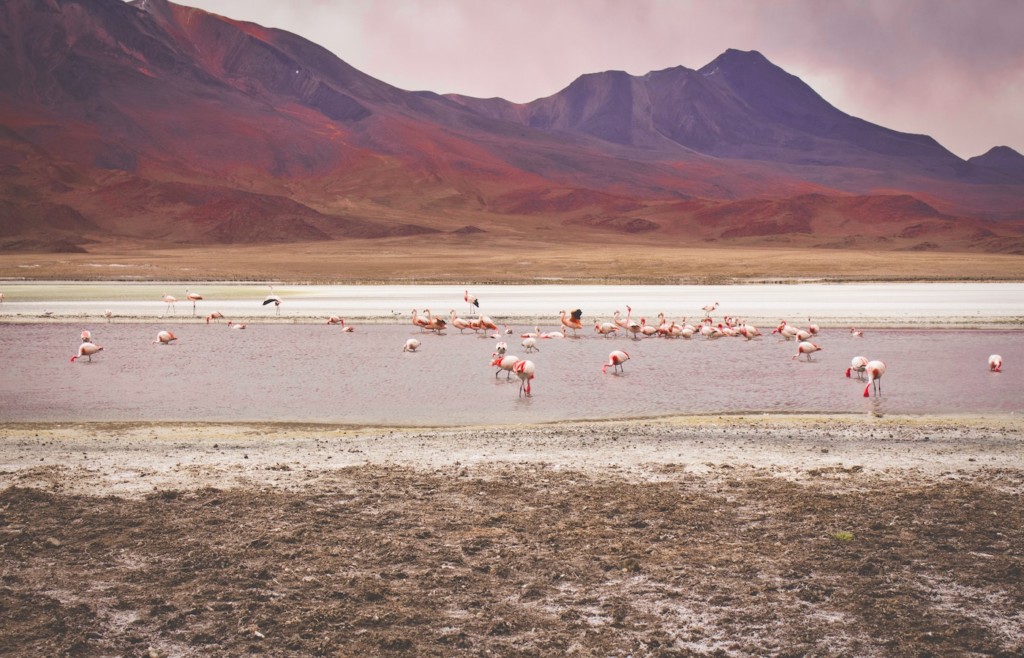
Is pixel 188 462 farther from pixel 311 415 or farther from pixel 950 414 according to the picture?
pixel 950 414

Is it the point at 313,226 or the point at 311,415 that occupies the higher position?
the point at 313,226

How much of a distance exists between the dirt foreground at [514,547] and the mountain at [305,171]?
215 ft

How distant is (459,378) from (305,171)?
127 meters

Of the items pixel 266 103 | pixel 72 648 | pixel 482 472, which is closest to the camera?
pixel 72 648

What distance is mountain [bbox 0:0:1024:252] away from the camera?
95.8 m

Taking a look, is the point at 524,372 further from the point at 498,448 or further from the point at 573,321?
the point at 573,321

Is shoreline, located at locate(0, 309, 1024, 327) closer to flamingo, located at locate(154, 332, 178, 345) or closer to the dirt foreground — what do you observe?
flamingo, located at locate(154, 332, 178, 345)

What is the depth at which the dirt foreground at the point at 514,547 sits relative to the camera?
15.4 ft

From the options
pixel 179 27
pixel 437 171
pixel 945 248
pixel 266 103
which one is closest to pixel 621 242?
pixel 945 248

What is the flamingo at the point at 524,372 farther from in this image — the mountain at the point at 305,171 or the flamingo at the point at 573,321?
the mountain at the point at 305,171

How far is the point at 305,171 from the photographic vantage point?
444 feet

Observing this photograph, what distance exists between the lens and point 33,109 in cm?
12875

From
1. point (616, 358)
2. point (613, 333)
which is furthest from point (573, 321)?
point (616, 358)

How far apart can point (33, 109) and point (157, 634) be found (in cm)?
14428
